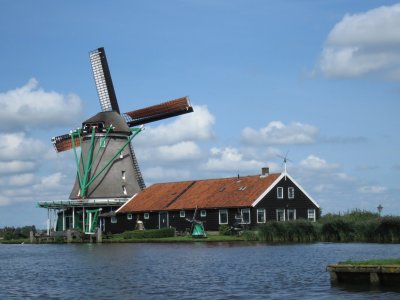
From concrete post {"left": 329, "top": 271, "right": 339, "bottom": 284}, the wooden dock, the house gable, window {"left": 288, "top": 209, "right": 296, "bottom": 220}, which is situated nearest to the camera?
the wooden dock

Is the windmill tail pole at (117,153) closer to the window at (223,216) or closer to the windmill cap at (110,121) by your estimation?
the windmill cap at (110,121)

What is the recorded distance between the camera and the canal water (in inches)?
909

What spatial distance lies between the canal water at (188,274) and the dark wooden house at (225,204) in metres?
13.1

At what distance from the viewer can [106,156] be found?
67188mm

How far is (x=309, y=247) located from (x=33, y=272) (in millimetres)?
17534

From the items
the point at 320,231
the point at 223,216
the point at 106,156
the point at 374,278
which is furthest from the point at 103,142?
the point at 374,278

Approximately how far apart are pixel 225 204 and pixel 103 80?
21.4 metres

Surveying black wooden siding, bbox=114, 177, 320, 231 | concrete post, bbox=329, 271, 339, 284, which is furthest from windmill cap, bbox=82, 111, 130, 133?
concrete post, bbox=329, 271, 339, 284

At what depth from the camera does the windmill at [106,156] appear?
66500 millimetres

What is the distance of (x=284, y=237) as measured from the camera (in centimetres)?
5047

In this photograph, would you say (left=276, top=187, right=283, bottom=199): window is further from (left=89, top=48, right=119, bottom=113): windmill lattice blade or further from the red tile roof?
(left=89, top=48, right=119, bottom=113): windmill lattice blade

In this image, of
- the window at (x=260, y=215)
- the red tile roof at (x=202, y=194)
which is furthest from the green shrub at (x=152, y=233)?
the window at (x=260, y=215)

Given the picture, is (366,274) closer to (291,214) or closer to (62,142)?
Answer: (291,214)

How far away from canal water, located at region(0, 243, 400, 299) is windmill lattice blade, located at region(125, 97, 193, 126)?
25.8m
